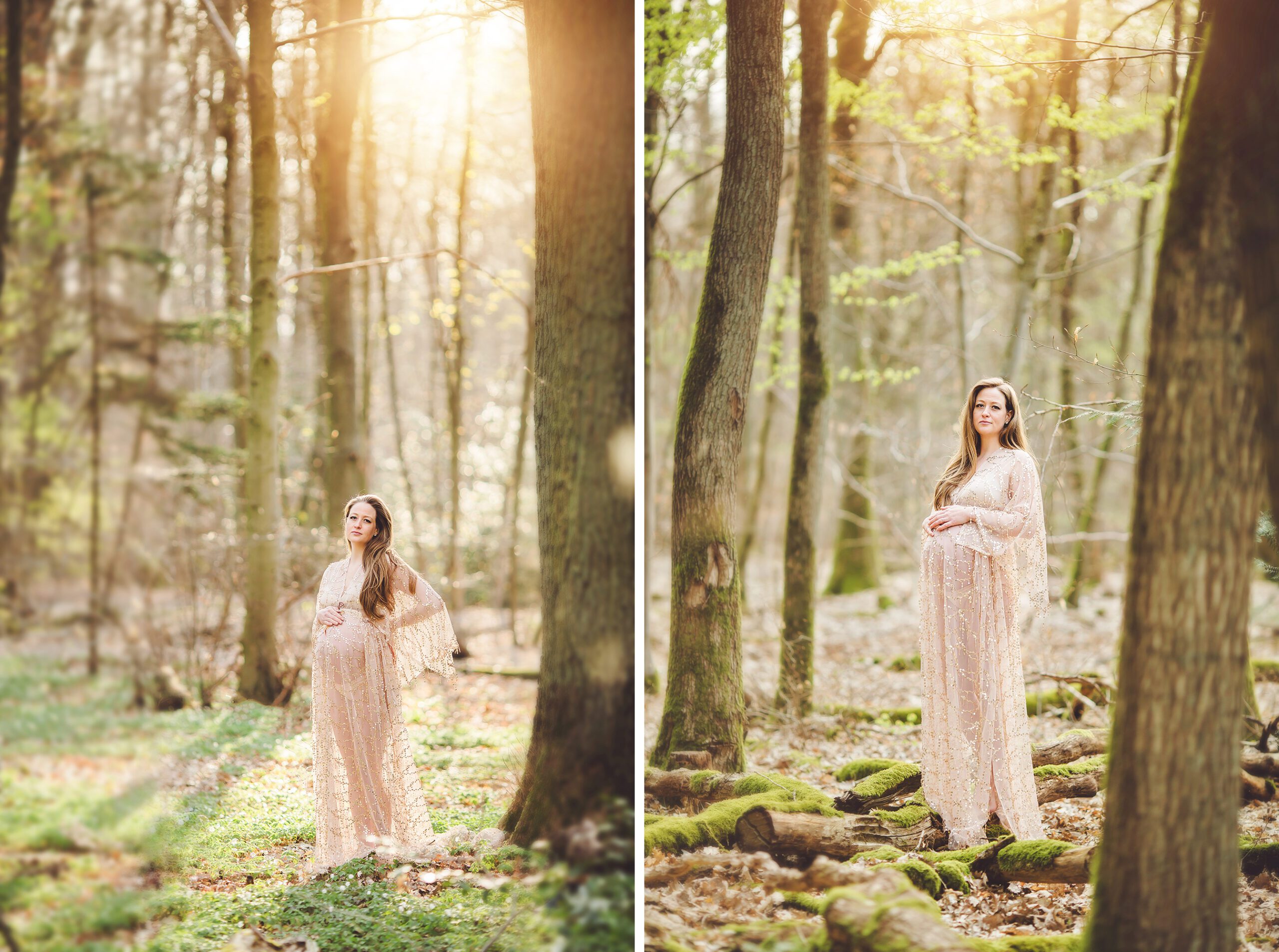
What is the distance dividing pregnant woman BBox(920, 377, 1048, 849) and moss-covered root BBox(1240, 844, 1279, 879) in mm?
932

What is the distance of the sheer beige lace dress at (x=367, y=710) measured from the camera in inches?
166

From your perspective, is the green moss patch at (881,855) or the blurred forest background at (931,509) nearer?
the blurred forest background at (931,509)

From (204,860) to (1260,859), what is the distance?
518cm

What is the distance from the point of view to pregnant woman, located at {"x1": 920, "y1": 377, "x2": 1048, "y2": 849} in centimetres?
425

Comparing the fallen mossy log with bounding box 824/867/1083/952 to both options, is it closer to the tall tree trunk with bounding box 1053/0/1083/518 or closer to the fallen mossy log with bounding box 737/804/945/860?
the fallen mossy log with bounding box 737/804/945/860

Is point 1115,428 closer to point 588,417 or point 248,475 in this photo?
point 588,417

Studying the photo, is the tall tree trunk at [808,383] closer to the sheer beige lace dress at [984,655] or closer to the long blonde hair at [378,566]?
the sheer beige lace dress at [984,655]

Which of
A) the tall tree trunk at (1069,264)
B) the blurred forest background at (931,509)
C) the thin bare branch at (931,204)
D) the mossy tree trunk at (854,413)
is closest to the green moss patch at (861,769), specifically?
the blurred forest background at (931,509)

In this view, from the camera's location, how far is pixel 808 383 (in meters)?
6.61

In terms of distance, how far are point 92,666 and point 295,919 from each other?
253cm

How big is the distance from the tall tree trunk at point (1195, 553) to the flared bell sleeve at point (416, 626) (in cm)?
296

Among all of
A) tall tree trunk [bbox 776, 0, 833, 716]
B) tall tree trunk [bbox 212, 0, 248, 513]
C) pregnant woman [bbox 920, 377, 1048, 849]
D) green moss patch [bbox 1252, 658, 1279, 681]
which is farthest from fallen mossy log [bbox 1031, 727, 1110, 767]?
tall tree trunk [bbox 212, 0, 248, 513]

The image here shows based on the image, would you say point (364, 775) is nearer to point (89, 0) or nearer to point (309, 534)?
point (309, 534)

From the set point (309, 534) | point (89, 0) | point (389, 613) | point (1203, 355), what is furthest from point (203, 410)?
point (1203, 355)
